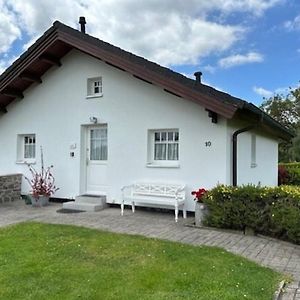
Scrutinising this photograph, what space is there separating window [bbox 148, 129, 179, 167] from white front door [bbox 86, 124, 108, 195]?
1550 millimetres

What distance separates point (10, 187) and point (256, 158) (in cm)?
813

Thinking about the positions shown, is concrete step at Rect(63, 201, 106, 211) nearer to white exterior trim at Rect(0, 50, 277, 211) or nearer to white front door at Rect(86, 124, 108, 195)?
white exterior trim at Rect(0, 50, 277, 211)

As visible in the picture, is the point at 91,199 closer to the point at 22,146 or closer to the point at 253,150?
the point at 22,146

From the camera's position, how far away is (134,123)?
1044cm

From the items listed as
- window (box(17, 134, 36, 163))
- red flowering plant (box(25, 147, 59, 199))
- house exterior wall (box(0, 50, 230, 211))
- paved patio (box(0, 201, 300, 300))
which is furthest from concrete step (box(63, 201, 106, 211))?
window (box(17, 134, 36, 163))

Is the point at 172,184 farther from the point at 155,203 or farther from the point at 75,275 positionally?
the point at 75,275

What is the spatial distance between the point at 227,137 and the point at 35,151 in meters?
6.58

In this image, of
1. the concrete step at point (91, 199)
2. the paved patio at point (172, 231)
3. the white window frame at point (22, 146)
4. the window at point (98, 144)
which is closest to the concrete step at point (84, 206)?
→ the concrete step at point (91, 199)

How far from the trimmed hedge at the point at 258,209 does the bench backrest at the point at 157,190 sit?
1532 mm

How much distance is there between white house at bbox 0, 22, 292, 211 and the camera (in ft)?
30.8

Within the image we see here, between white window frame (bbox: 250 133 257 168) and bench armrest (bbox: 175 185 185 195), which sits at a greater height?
white window frame (bbox: 250 133 257 168)

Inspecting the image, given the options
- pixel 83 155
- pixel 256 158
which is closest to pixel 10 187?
pixel 83 155

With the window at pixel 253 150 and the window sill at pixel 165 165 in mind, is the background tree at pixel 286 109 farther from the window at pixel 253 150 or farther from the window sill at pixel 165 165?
the window sill at pixel 165 165

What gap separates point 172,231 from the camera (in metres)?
7.61
